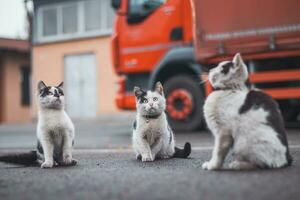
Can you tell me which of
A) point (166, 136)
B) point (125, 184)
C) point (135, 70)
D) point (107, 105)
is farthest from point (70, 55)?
point (125, 184)

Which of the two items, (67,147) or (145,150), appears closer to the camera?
(67,147)

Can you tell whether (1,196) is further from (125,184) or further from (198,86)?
(198,86)

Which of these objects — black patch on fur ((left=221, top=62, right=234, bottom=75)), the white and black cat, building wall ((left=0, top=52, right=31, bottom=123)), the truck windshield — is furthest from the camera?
building wall ((left=0, top=52, right=31, bottom=123))

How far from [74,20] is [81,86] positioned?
10.8 feet

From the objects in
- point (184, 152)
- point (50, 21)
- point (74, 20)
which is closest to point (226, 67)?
point (184, 152)

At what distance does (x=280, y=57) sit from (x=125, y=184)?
22.0 ft

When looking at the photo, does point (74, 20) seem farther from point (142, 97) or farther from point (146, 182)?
point (146, 182)

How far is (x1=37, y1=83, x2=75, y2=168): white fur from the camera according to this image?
5156mm

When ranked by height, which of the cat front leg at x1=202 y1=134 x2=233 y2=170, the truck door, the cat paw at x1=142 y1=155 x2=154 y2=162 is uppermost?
the truck door

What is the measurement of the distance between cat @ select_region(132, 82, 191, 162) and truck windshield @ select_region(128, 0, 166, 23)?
5696mm

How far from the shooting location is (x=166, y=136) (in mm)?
5734

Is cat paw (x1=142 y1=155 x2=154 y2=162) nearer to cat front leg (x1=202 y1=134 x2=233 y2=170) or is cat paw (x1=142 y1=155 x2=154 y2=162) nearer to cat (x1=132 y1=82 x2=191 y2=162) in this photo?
cat (x1=132 y1=82 x2=191 y2=162)

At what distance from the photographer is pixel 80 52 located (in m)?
24.5

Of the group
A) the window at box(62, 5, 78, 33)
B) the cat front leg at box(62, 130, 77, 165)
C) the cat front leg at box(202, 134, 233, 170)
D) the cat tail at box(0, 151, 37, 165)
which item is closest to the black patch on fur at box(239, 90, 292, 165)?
the cat front leg at box(202, 134, 233, 170)
